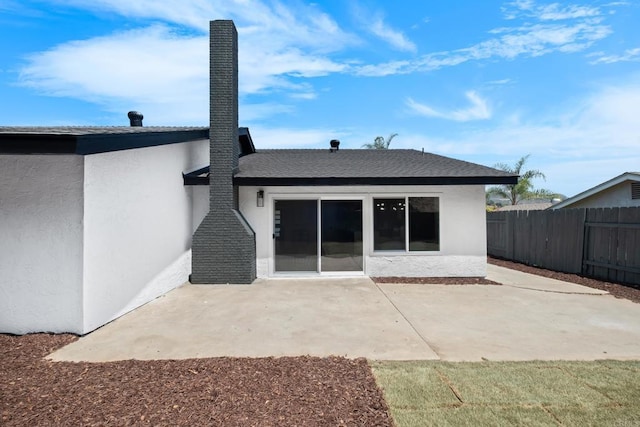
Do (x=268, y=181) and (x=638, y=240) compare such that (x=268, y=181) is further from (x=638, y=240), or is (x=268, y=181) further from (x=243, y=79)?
(x=638, y=240)

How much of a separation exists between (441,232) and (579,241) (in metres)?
4.52

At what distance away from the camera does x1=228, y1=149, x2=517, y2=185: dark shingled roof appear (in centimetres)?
879

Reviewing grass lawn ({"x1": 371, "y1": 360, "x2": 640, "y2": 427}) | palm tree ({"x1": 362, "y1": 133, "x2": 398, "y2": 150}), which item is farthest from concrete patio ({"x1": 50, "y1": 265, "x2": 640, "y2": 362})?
palm tree ({"x1": 362, "y1": 133, "x2": 398, "y2": 150})

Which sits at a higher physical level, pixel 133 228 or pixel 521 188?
pixel 521 188

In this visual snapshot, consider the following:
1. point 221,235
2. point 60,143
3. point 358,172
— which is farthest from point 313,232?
point 60,143

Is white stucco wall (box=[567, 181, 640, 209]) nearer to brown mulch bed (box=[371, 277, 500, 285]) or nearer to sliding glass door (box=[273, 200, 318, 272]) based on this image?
brown mulch bed (box=[371, 277, 500, 285])

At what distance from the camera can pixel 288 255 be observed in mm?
9398

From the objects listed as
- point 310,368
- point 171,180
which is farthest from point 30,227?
point 310,368

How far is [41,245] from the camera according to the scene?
4.94 metres

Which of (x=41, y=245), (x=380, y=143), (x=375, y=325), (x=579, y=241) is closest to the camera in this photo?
(x=41, y=245)

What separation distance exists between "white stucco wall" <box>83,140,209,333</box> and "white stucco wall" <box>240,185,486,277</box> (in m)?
1.96

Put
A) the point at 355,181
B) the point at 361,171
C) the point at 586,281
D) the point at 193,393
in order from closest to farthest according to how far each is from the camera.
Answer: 1. the point at 193,393
2. the point at 355,181
3. the point at 586,281
4. the point at 361,171

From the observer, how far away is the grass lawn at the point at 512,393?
Answer: 9.24 ft

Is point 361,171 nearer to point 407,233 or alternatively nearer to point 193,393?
point 407,233
